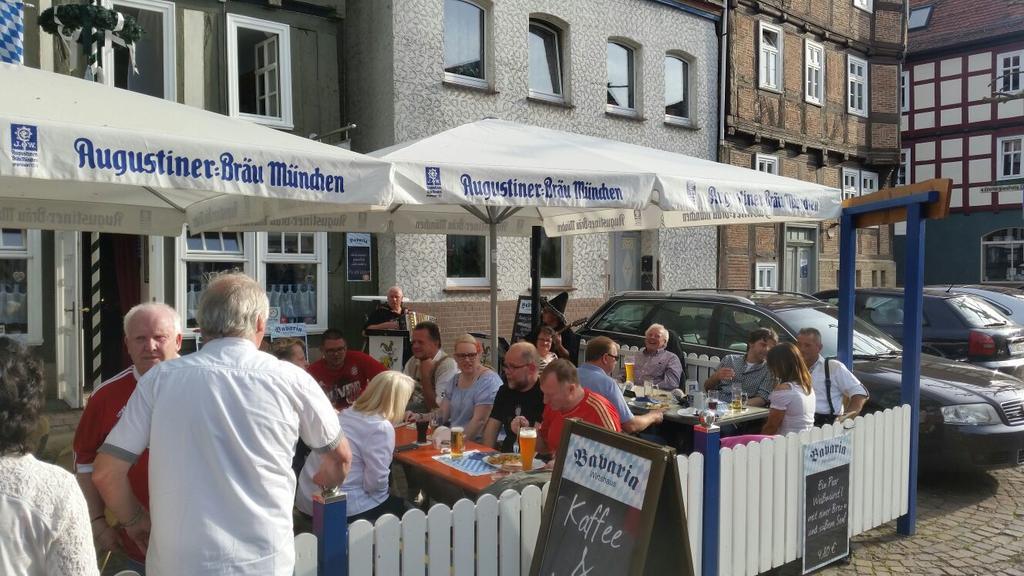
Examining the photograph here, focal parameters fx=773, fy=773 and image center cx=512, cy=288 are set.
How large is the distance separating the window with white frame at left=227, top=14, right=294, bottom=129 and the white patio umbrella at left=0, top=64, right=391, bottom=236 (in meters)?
6.14

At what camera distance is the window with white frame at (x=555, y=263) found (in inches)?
559

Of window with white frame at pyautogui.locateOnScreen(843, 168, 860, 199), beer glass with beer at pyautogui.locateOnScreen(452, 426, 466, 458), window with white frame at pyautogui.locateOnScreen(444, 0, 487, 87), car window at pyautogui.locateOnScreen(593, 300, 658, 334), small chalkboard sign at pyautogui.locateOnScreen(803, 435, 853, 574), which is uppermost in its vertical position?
window with white frame at pyautogui.locateOnScreen(444, 0, 487, 87)

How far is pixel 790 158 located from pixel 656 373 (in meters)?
13.5

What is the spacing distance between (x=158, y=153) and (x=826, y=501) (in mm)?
4213

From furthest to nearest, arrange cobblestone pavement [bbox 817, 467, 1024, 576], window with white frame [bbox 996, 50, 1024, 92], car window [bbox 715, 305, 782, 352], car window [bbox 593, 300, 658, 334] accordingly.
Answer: window with white frame [bbox 996, 50, 1024, 92]
car window [bbox 593, 300, 658, 334]
car window [bbox 715, 305, 782, 352]
cobblestone pavement [bbox 817, 467, 1024, 576]

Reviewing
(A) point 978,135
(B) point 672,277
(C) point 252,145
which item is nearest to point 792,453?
(C) point 252,145

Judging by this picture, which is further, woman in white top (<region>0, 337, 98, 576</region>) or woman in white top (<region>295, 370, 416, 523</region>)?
woman in white top (<region>295, 370, 416, 523</region>)

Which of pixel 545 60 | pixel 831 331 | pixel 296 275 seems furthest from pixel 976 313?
pixel 296 275

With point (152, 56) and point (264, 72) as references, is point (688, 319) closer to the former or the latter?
point (264, 72)

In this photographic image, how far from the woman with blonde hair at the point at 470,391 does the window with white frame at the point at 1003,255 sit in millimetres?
27847

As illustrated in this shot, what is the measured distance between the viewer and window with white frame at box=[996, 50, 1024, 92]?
2756cm

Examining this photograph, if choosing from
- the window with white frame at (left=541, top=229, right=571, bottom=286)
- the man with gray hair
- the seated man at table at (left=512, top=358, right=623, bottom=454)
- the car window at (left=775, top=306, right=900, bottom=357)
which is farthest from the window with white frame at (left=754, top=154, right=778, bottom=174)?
the man with gray hair

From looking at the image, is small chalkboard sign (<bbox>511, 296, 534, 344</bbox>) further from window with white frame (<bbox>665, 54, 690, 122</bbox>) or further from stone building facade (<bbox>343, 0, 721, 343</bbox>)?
window with white frame (<bbox>665, 54, 690, 122</bbox>)

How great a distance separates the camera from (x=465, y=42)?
1282 cm
